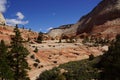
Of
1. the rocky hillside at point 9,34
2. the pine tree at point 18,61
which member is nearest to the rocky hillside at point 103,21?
the rocky hillside at point 9,34

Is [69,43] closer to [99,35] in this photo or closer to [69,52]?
[69,52]

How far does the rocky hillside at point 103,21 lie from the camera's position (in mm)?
151375

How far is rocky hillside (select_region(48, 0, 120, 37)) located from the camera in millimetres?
151375

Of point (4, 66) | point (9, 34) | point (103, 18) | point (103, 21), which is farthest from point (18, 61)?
point (103, 18)

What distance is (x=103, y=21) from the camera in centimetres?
16688

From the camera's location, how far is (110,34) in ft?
456

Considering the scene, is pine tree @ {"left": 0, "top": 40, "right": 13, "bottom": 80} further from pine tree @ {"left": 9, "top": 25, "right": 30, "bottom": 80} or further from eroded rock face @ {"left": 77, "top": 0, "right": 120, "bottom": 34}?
eroded rock face @ {"left": 77, "top": 0, "right": 120, "bottom": 34}

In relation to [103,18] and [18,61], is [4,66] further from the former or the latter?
[103,18]

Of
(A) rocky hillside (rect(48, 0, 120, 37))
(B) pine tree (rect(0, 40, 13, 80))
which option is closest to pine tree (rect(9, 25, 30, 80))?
(B) pine tree (rect(0, 40, 13, 80))

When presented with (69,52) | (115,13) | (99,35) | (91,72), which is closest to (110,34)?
(99,35)

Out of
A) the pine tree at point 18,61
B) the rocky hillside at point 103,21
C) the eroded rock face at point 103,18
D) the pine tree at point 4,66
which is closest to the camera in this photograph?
the pine tree at point 18,61

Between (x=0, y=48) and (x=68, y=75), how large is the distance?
24.8 meters

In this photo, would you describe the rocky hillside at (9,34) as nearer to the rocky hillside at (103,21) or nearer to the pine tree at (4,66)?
the rocky hillside at (103,21)

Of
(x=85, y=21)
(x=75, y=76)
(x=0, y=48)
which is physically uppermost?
(x=85, y=21)
